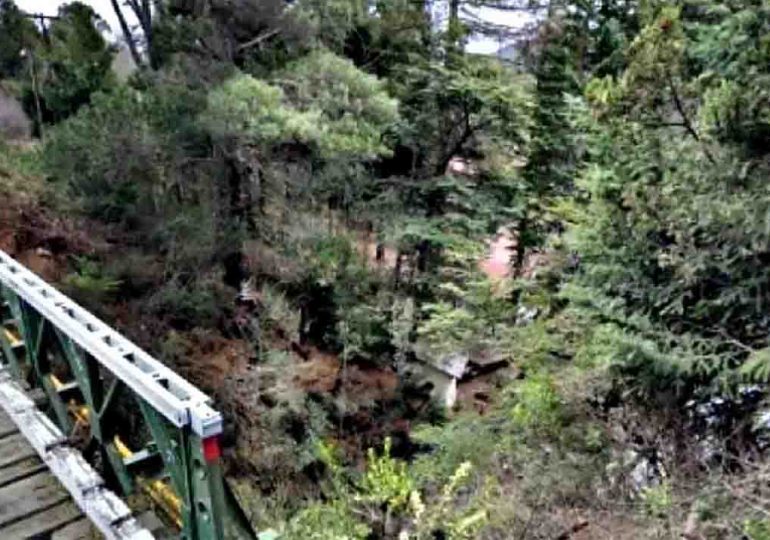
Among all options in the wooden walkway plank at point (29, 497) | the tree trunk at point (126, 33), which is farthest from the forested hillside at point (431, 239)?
the wooden walkway plank at point (29, 497)

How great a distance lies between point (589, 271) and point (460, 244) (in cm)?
404

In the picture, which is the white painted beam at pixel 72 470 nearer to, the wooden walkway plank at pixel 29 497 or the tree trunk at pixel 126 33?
the wooden walkway plank at pixel 29 497

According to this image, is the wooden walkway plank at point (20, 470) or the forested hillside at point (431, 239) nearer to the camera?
the wooden walkway plank at point (20, 470)

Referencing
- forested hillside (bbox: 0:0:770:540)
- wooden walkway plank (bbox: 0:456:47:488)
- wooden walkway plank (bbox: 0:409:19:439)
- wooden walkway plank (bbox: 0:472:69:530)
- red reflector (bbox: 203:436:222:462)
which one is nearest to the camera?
red reflector (bbox: 203:436:222:462)

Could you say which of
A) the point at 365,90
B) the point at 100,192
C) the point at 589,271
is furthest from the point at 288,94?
the point at 589,271

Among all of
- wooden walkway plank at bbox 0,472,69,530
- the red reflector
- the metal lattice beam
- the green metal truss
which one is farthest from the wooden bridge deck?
the red reflector

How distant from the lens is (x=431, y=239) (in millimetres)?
9094

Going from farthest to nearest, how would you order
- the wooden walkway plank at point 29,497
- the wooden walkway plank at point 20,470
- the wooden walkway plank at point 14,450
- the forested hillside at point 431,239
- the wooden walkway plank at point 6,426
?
the forested hillside at point 431,239
the wooden walkway plank at point 6,426
the wooden walkway plank at point 14,450
the wooden walkway plank at point 20,470
the wooden walkway plank at point 29,497

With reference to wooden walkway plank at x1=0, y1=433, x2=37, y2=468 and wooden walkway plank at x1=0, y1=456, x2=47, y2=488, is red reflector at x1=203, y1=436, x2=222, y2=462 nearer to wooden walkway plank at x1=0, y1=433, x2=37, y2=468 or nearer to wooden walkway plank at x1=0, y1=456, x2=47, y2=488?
wooden walkway plank at x1=0, y1=456, x2=47, y2=488

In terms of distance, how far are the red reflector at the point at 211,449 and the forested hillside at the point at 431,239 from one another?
2052 mm

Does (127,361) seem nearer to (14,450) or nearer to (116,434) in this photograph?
(116,434)

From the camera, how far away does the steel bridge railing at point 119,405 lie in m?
2.04

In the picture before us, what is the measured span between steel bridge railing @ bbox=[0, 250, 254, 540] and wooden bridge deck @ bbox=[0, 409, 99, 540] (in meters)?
0.19

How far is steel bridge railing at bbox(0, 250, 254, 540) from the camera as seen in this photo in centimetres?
204
